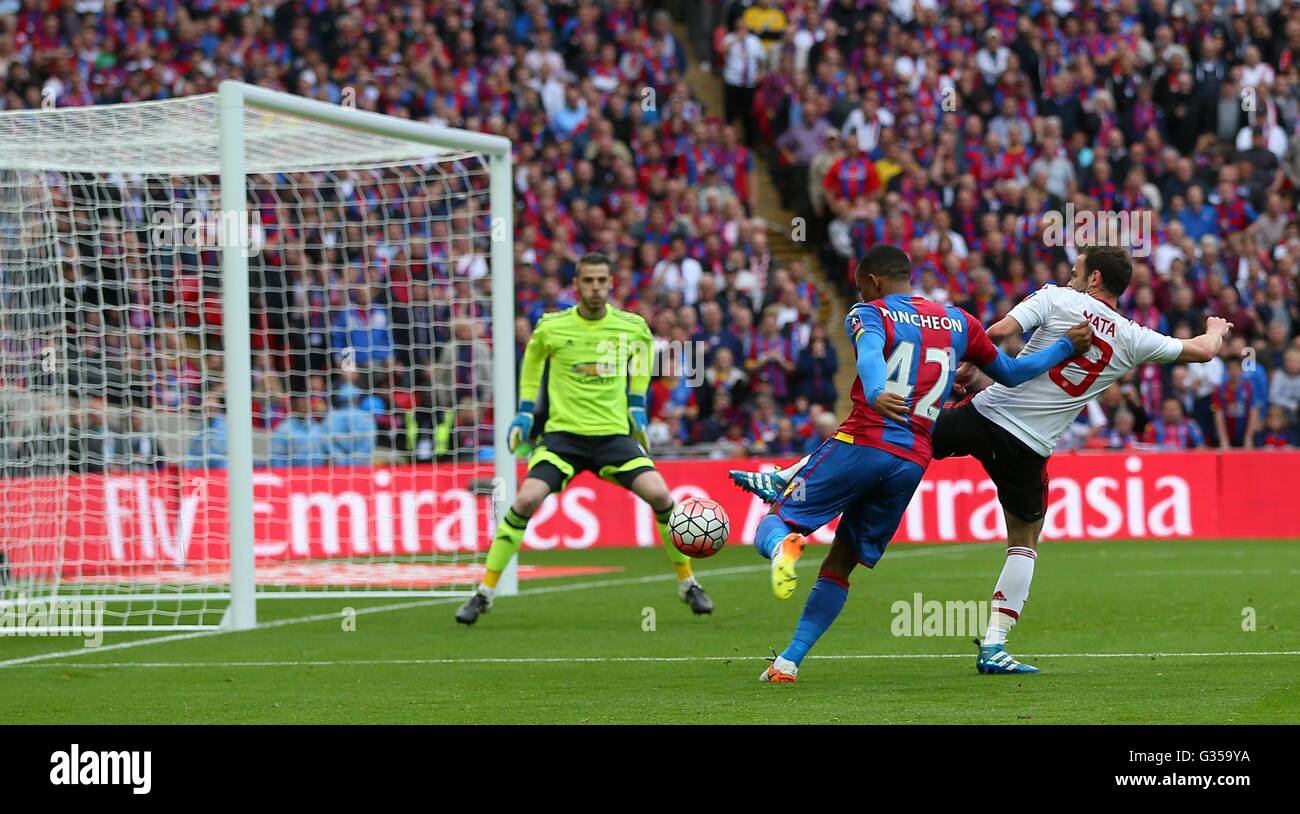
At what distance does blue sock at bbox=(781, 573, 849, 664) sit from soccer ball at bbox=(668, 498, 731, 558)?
521 millimetres

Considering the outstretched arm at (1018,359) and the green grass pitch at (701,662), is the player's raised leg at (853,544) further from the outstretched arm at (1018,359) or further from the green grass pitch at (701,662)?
the outstretched arm at (1018,359)

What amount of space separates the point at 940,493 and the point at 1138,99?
7.20m

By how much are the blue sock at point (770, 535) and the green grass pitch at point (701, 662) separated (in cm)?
65

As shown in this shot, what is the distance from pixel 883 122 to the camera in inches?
916

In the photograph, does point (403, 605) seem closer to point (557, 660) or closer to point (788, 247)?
point (557, 660)

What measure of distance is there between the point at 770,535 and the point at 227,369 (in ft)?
16.3

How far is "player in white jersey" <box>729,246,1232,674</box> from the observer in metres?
8.94

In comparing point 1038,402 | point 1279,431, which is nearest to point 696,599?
point 1038,402

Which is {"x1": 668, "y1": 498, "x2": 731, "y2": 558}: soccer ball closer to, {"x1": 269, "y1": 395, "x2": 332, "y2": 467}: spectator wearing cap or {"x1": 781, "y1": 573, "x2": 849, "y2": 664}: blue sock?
{"x1": 781, "y1": 573, "x2": 849, "y2": 664}: blue sock

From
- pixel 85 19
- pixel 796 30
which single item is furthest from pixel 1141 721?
pixel 85 19

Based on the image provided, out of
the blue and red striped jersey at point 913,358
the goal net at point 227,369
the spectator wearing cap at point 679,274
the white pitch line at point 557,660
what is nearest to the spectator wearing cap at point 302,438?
the goal net at point 227,369

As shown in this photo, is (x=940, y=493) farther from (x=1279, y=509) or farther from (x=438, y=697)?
(x=438, y=697)

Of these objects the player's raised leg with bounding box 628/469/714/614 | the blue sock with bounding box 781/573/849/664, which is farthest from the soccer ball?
the player's raised leg with bounding box 628/469/714/614
